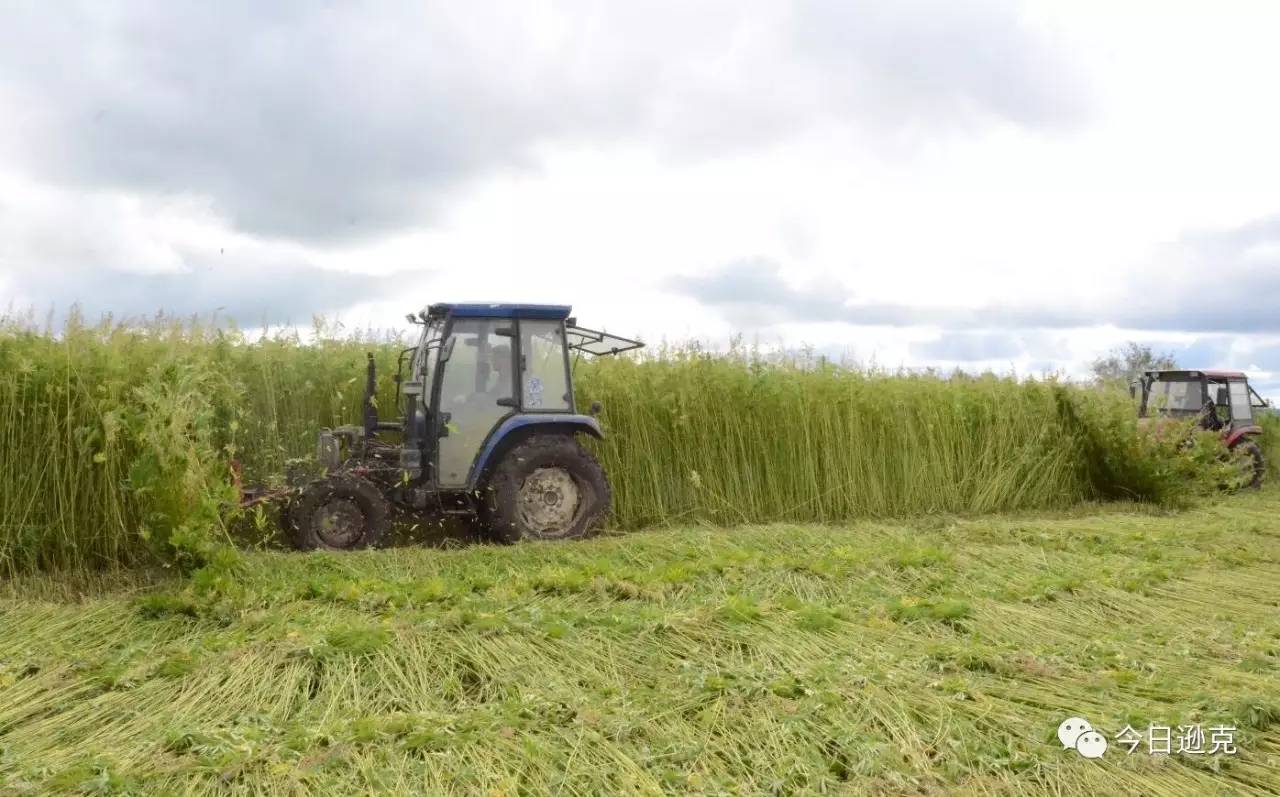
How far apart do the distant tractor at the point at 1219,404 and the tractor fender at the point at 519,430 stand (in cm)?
1005

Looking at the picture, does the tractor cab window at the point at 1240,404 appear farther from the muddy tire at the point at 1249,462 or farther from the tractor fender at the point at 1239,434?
the muddy tire at the point at 1249,462

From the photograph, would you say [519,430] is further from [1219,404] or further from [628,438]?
[1219,404]

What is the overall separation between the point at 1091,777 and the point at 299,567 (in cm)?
466

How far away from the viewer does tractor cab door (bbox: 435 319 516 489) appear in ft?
25.2

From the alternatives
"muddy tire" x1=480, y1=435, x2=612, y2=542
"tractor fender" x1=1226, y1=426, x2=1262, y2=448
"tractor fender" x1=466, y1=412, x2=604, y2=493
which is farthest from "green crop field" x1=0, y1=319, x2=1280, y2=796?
"tractor fender" x1=1226, y1=426, x2=1262, y2=448

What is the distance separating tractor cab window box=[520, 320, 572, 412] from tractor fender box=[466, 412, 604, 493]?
4.5 inches

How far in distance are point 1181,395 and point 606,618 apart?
1329cm

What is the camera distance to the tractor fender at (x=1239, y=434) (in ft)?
48.2

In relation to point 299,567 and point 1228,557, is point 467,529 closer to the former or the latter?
point 299,567

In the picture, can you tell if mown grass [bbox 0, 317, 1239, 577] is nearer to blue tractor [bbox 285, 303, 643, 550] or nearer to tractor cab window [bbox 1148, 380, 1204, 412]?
blue tractor [bbox 285, 303, 643, 550]

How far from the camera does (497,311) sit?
786 centimetres

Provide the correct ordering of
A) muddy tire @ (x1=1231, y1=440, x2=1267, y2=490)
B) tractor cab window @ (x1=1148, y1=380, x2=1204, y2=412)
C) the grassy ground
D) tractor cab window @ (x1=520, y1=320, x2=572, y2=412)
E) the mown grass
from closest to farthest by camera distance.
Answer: the grassy ground
the mown grass
tractor cab window @ (x1=520, y1=320, x2=572, y2=412)
muddy tire @ (x1=1231, y1=440, x2=1267, y2=490)
tractor cab window @ (x1=1148, y1=380, x2=1204, y2=412)

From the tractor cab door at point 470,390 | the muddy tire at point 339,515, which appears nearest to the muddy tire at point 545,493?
the tractor cab door at point 470,390

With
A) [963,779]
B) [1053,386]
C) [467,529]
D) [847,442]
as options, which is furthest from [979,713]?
[1053,386]
